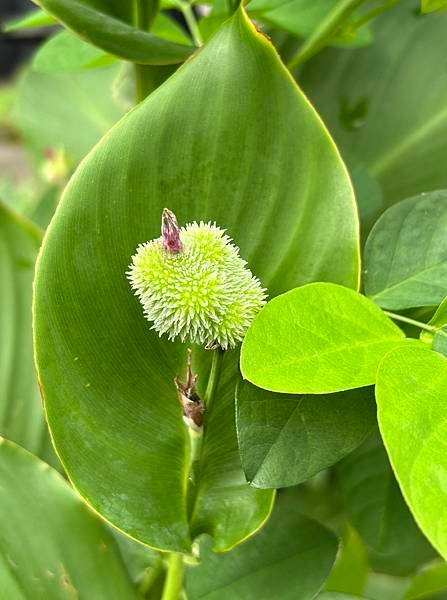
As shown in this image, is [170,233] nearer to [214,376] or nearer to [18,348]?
[214,376]

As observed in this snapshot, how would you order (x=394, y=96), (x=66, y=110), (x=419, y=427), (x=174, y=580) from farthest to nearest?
1. (x=66, y=110)
2. (x=394, y=96)
3. (x=174, y=580)
4. (x=419, y=427)

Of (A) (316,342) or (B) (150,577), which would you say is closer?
(A) (316,342)

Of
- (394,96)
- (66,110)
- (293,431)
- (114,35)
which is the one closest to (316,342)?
(293,431)

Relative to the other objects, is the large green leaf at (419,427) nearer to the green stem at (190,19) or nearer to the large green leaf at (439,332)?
the large green leaf at (439,332)

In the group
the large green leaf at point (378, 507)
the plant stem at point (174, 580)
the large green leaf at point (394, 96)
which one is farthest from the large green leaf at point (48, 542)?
the large green leaf at point (394, 96)

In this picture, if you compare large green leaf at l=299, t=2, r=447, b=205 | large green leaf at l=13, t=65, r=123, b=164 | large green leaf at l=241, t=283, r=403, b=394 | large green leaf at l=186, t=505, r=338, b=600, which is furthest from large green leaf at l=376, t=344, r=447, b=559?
large green leaf at l=13, t=65, r=123, b=164

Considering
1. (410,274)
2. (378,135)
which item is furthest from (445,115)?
(410,274)
